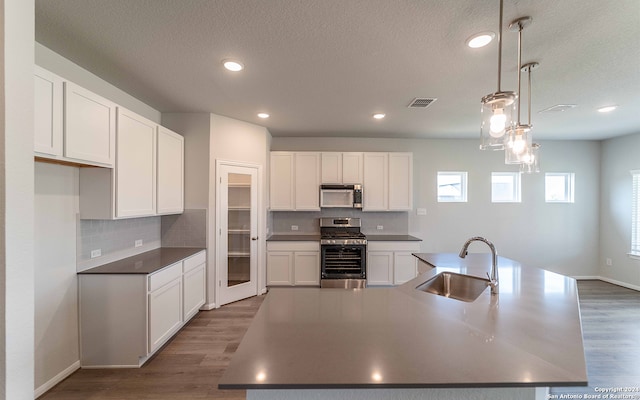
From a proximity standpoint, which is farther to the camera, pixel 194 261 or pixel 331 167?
pixel 331 167

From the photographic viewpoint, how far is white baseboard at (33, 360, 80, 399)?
6.47 feet

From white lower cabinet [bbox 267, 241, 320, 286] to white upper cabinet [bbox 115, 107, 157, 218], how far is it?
1.92m

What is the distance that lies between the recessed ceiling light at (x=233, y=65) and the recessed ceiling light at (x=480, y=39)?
5.89 ft

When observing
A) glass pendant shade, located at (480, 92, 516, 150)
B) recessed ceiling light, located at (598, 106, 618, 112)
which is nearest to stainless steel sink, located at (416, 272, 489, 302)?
glass pendant shade, located at (480, 92, 516, 150)

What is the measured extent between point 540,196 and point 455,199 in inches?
62.8

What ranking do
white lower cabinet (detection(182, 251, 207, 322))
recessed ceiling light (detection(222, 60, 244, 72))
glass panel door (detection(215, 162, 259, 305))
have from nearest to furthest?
recessed ceiling light (detection(222, 60, 244, 72)) < white lower cabinet (detection(182, 251, 207, 322)) < glass panel door (detection(215, 162, 259, 305))

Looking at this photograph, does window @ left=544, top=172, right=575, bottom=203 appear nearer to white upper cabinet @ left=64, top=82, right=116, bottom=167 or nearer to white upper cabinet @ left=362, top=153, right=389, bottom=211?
white upper cabinet @ left=362, top=153, right=389, bottom=211

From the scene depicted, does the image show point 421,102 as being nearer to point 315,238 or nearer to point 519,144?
point 519,144

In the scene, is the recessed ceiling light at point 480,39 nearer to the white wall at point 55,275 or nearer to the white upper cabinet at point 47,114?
the white upper cabinet at point 47,114

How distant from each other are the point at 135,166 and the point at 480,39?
3.15 m

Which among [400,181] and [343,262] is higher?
[400,181]

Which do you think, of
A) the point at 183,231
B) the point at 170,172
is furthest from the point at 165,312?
the point at 170,172

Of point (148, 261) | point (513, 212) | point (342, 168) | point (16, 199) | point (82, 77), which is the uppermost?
point (82, 77)

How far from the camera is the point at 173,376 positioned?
2.22 meters
